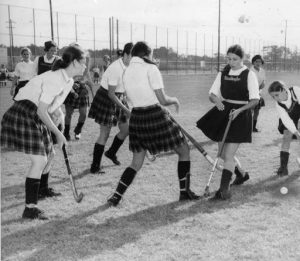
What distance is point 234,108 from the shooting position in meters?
5.46

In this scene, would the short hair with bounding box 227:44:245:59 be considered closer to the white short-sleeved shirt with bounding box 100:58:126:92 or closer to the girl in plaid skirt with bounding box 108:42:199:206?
the girl in plaid skirt with bounding box 108:42:199:206

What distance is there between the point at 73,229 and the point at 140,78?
171 cm

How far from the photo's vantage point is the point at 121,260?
3.62m

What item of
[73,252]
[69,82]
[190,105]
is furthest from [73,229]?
[190,105]

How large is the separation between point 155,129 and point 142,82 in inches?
21.1

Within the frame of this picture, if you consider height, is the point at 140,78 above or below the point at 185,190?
above

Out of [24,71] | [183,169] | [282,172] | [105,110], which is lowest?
[282,172]

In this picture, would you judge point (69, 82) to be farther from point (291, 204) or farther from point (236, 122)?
point (291, 204)

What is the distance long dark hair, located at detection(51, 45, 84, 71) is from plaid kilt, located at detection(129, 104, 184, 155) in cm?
89

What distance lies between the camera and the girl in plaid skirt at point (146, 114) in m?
4.77

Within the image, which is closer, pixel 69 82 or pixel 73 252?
pixel 73 252

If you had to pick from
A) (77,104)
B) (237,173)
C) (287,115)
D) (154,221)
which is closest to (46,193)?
(154,221)

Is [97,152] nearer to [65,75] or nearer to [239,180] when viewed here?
[239,180]

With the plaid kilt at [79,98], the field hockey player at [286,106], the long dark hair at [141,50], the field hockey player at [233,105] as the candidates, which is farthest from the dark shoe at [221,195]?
the plaid kilt at [79,98]
